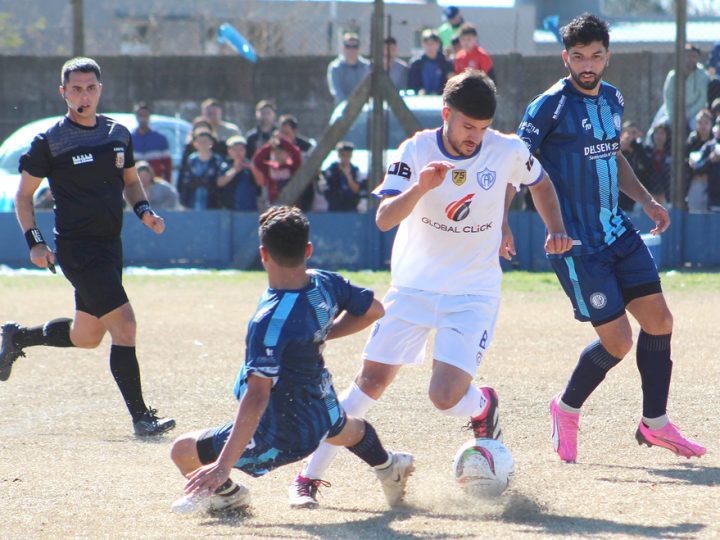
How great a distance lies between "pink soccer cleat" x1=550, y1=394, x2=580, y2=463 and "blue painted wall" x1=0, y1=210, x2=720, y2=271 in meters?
8.77

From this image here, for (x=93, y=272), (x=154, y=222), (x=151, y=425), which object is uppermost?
(x=154, y=222)

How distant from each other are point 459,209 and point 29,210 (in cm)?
262

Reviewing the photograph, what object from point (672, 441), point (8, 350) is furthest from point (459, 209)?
point (8, 350)

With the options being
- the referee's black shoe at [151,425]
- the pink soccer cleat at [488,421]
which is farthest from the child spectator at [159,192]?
the pink soccer cleat at [488,421]

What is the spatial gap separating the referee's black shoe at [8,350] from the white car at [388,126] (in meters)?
7.86

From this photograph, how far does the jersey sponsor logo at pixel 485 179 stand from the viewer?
498cm

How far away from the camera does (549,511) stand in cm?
466

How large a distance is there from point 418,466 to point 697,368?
3.14m

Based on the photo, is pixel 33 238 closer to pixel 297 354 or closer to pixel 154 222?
pixel 154 222

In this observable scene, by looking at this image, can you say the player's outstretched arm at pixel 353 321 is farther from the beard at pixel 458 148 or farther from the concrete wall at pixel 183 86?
the concrete wall at pixel 183 86

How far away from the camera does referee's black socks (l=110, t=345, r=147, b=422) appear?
6309 mm

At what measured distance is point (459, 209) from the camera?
5.00 m

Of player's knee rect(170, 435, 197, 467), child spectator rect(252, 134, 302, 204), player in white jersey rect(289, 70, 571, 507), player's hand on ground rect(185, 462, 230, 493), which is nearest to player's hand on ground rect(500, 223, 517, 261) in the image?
player in white jersey rect(289, 70, 571, 507)

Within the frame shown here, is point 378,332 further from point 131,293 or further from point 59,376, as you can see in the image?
point 131,293
